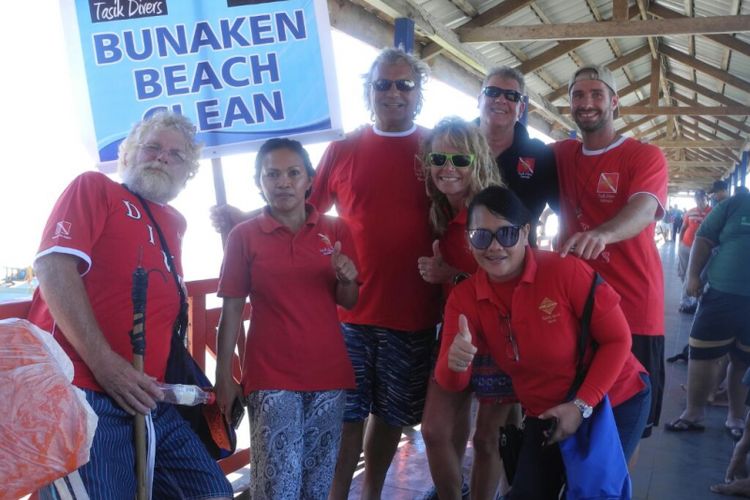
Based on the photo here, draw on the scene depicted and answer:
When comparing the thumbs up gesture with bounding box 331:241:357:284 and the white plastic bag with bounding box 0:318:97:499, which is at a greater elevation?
the thumbs up gesture with bounding box 331:241:357:284

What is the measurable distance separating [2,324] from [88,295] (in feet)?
2.44

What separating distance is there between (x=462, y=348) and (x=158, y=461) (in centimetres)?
108

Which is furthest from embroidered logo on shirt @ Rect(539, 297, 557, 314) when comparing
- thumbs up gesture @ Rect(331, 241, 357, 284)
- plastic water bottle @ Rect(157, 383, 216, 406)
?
plastic water bottle @ Rect(157, 383, 216, 406)

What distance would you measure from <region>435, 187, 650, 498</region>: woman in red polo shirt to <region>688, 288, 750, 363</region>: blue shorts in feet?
8.97

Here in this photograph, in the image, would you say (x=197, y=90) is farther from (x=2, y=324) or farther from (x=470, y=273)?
(x=2, y=324)

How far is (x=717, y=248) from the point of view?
4.92 metres

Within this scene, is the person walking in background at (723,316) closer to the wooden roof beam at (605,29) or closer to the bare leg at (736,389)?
the bare leg at (736,389)

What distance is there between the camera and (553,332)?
86.3 inches

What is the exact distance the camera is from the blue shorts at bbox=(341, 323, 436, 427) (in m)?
2.82

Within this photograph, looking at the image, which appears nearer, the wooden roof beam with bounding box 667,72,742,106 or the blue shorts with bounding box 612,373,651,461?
the blue shorts with bounding box 612,373,651,461

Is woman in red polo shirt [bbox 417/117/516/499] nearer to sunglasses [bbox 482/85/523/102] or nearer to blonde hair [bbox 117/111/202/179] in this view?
sunglasses [bbox 482/85/523/102]

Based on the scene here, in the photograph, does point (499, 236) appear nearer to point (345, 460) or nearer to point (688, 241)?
point (345, 460)

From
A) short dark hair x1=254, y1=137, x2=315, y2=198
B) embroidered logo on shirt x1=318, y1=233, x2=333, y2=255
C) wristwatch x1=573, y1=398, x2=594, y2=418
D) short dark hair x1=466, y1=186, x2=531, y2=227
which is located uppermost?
short dark hair x1=254, y1=137, x2=315, y2=198

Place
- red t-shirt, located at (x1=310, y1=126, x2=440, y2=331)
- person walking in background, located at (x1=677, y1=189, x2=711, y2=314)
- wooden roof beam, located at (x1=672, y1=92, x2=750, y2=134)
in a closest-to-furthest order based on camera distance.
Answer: red t-shirt, located at (x1=310, y1=126, x2=440, y2=331) → person walking in background, located at (x1=677, y1=189, x2=711, y2=314) → wooden roof beam, located at (x1=672, y1=92, x2=750, y2=134)
